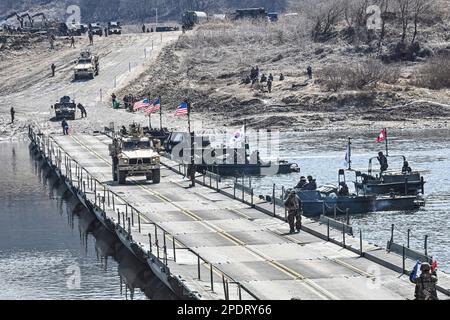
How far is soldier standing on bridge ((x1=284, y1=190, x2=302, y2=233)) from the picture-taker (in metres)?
48.0

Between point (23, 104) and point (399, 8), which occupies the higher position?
point (399, 8)

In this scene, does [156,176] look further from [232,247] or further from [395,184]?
[232,247]

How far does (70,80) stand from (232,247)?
8289 cm

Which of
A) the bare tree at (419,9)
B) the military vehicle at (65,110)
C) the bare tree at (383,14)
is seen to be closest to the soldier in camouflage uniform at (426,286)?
the military vehicle at (65,110)

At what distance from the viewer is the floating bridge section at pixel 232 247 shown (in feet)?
126

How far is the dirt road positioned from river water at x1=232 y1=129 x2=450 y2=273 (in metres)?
19.8

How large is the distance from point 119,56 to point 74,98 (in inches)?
803

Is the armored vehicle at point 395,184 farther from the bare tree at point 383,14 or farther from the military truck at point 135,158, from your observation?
the bare tree at point 383,14

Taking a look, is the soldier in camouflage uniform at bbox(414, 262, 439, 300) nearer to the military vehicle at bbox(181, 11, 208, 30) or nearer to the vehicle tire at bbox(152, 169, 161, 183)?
the vehicle tire at bbox(152, 169, 161, 183)

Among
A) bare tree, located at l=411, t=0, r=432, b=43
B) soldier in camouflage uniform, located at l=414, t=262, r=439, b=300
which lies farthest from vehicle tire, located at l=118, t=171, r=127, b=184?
bare tree, located at l=411, t=0, r=432, b=43

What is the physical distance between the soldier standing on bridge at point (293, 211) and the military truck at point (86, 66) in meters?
79.5

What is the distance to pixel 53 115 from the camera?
11106 cm
